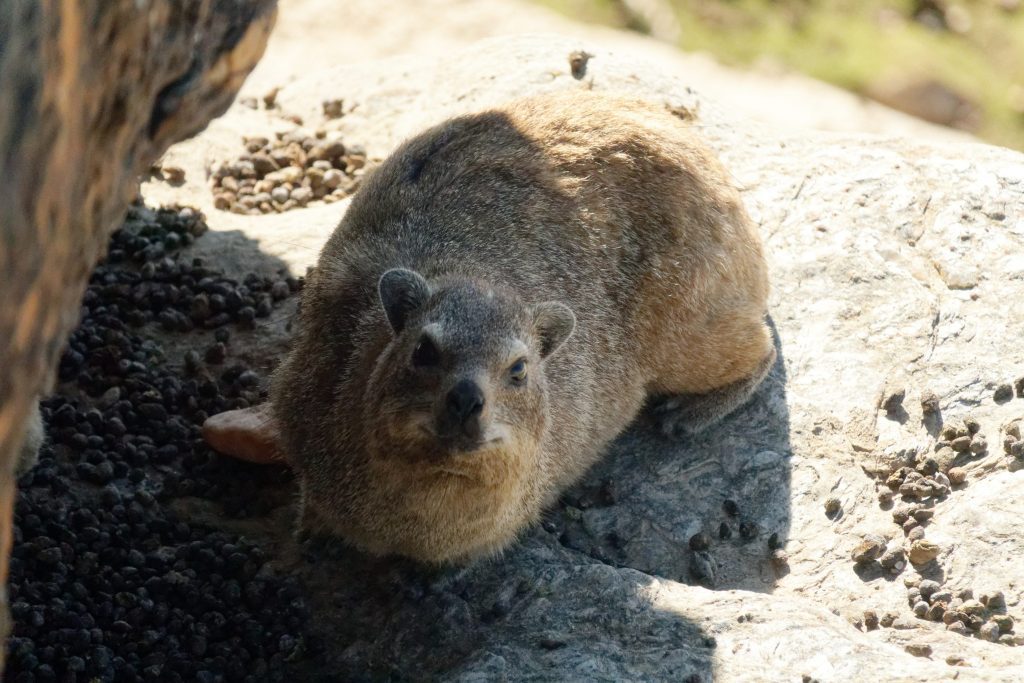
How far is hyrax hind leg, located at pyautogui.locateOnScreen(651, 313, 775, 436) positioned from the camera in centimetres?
827

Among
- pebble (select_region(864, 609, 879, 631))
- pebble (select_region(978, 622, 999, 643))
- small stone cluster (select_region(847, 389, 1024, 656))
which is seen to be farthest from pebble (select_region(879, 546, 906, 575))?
pebble (select_region(978, 622, 999, 643))

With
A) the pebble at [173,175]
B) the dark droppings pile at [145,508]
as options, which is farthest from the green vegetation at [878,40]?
the dark droppings pile at [145,508]

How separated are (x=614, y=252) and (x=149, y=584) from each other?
3.59 m

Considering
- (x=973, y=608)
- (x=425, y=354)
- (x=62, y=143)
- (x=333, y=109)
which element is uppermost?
(x=62, y=143)

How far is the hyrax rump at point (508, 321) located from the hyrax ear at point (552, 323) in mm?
11

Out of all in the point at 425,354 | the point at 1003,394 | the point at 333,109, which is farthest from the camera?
the point at 333,109

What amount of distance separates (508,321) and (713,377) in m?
2.51

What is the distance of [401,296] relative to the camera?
6.52 m

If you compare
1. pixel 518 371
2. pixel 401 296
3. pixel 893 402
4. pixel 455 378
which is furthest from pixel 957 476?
pixel 401 296

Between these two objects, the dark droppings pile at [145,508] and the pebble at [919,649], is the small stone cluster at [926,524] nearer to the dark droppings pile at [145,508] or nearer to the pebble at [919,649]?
the pebble at [919,649]

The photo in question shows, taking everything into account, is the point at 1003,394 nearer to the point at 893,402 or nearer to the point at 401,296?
the point at 893,402

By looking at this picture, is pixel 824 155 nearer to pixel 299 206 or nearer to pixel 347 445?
pixel 299 206

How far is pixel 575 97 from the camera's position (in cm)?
842

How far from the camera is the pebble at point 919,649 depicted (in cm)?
636
